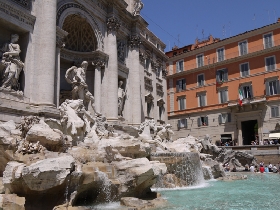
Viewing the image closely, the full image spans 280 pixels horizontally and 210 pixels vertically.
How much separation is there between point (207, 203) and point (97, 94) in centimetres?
1231

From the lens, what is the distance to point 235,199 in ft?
30.5

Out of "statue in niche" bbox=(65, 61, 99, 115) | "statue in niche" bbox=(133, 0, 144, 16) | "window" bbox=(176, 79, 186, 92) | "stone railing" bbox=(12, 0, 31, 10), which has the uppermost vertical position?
"statue in niche" bbox=(133, 0, 144, 16)

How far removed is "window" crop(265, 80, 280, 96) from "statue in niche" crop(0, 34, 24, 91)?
945 inches

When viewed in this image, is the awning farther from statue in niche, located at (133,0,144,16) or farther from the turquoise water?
the turquoise water

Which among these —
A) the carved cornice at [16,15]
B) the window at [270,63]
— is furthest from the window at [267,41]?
the carved cornice at [16,15]

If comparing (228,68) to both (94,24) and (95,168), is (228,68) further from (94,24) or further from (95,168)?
(95,168)

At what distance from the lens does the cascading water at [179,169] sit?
12.8 meters

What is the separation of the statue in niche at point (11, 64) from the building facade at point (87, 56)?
107 millimetres

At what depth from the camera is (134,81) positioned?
23078 mm

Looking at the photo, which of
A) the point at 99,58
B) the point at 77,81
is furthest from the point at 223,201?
the point at 99,58

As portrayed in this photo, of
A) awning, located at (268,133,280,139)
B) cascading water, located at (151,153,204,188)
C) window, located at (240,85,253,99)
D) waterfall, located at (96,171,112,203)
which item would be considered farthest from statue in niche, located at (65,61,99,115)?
window, located at (240,85,253,99)

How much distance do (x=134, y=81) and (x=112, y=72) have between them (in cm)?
356

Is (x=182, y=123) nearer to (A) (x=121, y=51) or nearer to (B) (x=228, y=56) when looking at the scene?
(B) (x=228, y=56)

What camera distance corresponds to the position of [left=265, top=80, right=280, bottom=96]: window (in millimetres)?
28766
